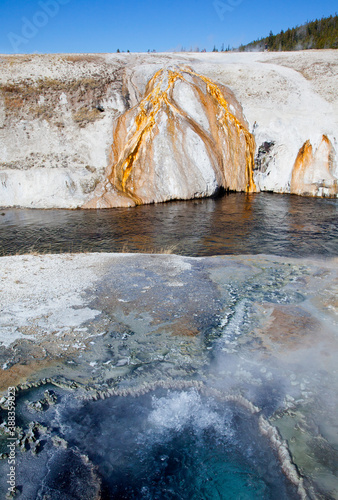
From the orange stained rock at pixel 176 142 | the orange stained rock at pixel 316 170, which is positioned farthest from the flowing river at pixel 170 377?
the orange stained rock at pixel 316 170

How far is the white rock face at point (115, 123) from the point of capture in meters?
19.2

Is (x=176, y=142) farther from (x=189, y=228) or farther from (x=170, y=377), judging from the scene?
(x=170, y=377)

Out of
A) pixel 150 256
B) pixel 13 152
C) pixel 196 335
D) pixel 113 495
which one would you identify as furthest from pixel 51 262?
pixel 13 152

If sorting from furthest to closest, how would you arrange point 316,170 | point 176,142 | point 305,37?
point 305,37, point 316,170, point 176,142

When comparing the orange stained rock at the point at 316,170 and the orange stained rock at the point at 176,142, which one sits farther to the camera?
the orange stained rock at the point at 176,142

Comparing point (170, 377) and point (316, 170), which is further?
point (316, 170)

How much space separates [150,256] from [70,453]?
245 inches

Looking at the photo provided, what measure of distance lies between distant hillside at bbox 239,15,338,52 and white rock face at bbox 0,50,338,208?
147ft

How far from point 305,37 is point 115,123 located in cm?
6781

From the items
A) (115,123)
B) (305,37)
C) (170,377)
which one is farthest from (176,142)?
(305,37)

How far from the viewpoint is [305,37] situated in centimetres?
6962

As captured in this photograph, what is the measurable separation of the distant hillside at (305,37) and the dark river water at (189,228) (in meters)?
57.6

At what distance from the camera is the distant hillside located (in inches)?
2477

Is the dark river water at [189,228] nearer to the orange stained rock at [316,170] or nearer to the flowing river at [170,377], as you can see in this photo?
the orange stained rock at [316,170]
